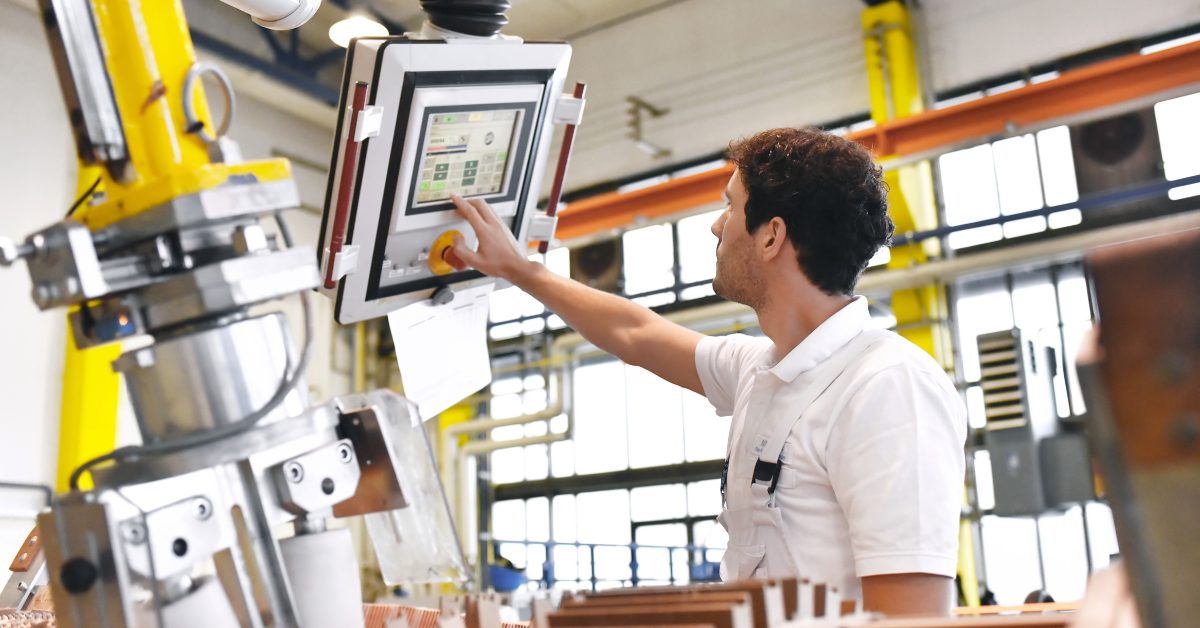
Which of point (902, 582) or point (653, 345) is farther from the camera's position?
point (653, 345)

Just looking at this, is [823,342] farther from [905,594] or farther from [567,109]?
[567,109]

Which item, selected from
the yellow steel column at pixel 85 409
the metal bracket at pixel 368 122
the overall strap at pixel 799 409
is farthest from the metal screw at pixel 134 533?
the yellow steel column at pixel 85 409

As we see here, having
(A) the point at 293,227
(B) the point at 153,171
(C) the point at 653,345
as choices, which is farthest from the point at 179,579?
(A) the point at 293,227

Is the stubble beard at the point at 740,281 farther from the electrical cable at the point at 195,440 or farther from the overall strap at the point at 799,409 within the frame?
the electrical cable at the point at 195,440

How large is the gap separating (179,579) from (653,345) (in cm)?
143

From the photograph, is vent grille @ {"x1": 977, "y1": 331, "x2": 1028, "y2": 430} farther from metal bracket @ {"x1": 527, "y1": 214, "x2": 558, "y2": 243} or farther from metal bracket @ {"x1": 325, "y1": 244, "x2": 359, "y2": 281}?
metal bracket @ {"x1": 325, "y1": 244, "x2": 359, "y2": 281}

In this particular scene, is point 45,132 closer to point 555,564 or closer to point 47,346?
point 47,346

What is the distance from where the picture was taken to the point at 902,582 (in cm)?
148

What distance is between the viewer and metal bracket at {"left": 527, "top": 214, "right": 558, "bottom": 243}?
2055mm

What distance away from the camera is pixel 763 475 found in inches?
64.8

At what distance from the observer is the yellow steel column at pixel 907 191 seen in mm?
6801

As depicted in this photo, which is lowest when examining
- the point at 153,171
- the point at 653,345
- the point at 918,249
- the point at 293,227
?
the point at 153,171

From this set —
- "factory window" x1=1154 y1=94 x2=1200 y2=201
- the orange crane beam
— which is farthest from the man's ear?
"factory window" x1=1154 y1=94 x2=1200 y2=201

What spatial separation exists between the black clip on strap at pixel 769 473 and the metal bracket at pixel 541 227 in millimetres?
660
